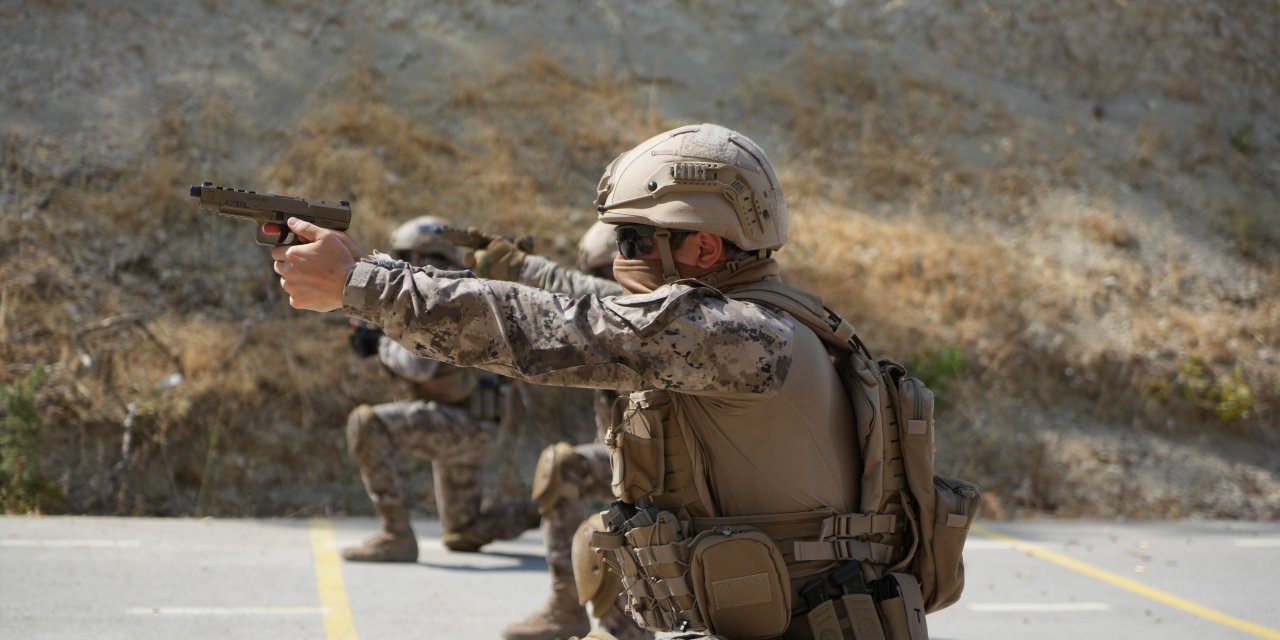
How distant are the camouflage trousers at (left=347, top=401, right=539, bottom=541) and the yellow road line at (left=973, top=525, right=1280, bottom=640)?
3.26m

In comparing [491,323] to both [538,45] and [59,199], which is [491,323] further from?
[538,45]

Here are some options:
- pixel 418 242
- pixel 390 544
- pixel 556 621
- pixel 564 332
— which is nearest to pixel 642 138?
pixel 418 242

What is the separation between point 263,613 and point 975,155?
413 inches

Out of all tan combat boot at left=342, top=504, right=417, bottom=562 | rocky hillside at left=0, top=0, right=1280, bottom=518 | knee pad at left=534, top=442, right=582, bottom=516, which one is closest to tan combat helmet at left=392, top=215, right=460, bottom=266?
tan combat boot at left=342, top=504, right=417, bottom=562

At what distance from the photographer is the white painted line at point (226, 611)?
18.0 feet

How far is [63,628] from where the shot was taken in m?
5.09

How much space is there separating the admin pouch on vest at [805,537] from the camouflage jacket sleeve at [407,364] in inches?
153

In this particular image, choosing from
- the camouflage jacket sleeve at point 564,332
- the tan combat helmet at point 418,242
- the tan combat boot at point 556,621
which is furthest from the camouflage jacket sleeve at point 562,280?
the camouflage jacket sleeve at point 564,332

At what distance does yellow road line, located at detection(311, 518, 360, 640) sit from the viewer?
17.7 ft

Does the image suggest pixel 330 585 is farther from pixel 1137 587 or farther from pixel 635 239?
pixel 1137 587

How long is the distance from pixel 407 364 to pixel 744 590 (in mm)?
4391

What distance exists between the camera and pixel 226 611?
561 centimetres

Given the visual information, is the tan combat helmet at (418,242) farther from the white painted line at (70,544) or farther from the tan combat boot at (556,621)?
the tan combat boot at (556,621)

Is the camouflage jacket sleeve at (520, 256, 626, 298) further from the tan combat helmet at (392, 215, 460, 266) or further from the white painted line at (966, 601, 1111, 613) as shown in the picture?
the white painted line at (966, 601, 1111, 613)
